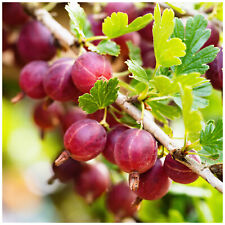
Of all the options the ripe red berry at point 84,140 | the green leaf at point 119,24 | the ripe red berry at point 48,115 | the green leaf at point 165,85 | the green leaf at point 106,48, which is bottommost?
the ripe red berry at point 48,115

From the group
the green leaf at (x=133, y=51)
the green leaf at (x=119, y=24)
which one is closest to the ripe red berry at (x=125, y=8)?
the green leaf at (x=133, y=51)

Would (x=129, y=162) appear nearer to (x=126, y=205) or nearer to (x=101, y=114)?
(x=101, y=114)

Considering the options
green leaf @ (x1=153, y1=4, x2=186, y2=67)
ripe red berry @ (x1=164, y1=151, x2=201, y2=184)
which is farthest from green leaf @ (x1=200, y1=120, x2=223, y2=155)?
green leaf @ (x1=153, y1=4, x2=186, y2=67)

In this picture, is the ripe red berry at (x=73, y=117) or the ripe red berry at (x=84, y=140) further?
the ripe red berry at (x=73, y=117)

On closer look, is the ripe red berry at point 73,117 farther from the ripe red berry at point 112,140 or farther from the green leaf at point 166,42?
the green leaf at point 166,42

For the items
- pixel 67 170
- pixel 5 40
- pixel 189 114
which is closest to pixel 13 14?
pixel 5 40

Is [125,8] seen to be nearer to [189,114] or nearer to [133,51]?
[133,51]
